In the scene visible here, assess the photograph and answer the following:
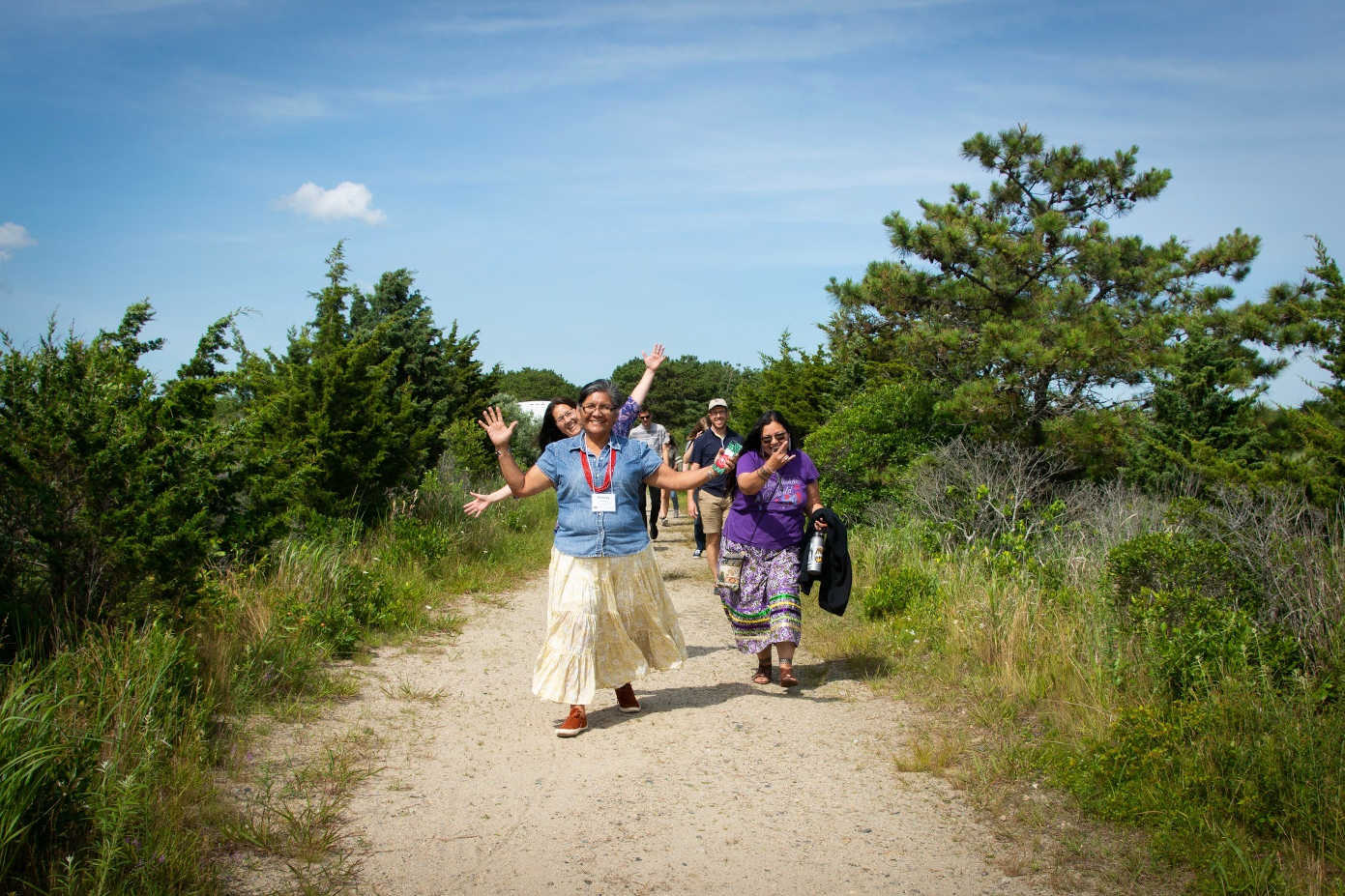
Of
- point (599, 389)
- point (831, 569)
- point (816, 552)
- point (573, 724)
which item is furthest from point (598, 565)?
point (831, 569)

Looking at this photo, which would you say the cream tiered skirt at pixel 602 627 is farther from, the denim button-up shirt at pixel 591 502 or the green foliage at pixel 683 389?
the green foliage at pixel 683 389

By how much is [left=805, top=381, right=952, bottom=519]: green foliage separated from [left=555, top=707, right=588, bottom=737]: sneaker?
7.95 meters

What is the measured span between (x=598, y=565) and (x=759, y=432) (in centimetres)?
170

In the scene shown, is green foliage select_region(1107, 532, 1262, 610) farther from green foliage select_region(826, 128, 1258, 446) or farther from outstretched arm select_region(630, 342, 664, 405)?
green foliage select_region(826, 128, 1258, 446)

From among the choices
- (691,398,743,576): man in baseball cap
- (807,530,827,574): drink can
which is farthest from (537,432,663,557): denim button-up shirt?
(691,398,743,576): man in baseball cap

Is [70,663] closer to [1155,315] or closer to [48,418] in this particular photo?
[48,418]

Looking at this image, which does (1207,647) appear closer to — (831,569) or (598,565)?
(831,569)

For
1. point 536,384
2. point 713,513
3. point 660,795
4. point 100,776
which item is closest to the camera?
point 100,776

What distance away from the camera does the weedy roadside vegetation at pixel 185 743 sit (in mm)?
3486

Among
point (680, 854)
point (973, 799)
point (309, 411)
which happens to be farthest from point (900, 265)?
point (680, 854)

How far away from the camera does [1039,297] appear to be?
41.9ft

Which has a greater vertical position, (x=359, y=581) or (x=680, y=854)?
(x=359, y=581)

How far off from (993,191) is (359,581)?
36.4 feet

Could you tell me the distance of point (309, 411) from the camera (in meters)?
10.1
